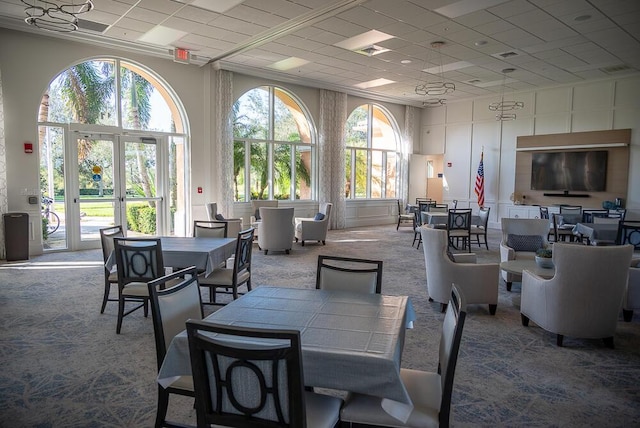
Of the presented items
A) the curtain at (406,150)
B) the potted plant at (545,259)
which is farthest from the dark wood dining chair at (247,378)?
the curtain at (406,150)

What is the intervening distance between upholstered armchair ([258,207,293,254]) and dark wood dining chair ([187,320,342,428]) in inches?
261

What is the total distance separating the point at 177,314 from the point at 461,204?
1277 centimetres

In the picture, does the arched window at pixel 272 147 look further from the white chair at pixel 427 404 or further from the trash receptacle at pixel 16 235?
the white chair at pixel 427 404

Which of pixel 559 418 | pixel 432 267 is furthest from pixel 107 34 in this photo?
pixel 559 418

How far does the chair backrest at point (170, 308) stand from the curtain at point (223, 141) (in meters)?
7.73

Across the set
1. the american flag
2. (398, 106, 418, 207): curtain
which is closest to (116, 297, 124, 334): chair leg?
the american flag

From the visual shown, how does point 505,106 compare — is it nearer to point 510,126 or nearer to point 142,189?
point 510,126

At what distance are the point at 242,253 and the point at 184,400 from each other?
197 centimetres

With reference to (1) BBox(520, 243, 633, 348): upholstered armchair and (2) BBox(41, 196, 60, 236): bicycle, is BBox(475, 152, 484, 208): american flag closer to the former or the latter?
(1) BBox(520, 243, 633, 348): upholstered armchair

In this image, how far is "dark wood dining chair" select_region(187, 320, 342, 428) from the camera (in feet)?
5.10

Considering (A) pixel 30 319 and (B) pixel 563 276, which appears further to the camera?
(A) pixel 30 319

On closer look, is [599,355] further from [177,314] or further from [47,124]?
[47,124]

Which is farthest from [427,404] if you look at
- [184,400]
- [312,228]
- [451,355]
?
[312,228]

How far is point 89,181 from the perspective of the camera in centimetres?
860
